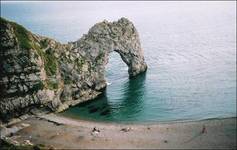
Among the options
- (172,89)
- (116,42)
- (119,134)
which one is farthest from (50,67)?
(172,89)

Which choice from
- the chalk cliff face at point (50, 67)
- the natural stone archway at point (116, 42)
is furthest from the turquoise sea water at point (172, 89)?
the natural stone archway at point (116, 42)

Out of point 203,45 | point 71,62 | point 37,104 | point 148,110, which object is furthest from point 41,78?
point 203,45

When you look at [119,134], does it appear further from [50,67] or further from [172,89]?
[172,89]

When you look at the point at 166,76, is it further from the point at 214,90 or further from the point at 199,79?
the point at 214,90

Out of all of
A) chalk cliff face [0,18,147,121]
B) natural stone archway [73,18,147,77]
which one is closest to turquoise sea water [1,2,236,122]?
chalk cliff face [0,18,147,121]

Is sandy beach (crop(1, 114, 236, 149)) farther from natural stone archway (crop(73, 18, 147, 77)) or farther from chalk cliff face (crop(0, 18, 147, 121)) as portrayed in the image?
natural stone archway (crop(73, 18, 147, 77))

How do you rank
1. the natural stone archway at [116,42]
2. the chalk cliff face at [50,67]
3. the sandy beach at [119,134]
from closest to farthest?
the sandy beach at [119,134] → the chalk cliff face at [50,67] → the natural stone archway at [116,42]

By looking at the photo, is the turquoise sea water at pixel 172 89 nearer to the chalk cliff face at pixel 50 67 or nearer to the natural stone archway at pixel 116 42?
the chalk cliff face at pixel 50 67
